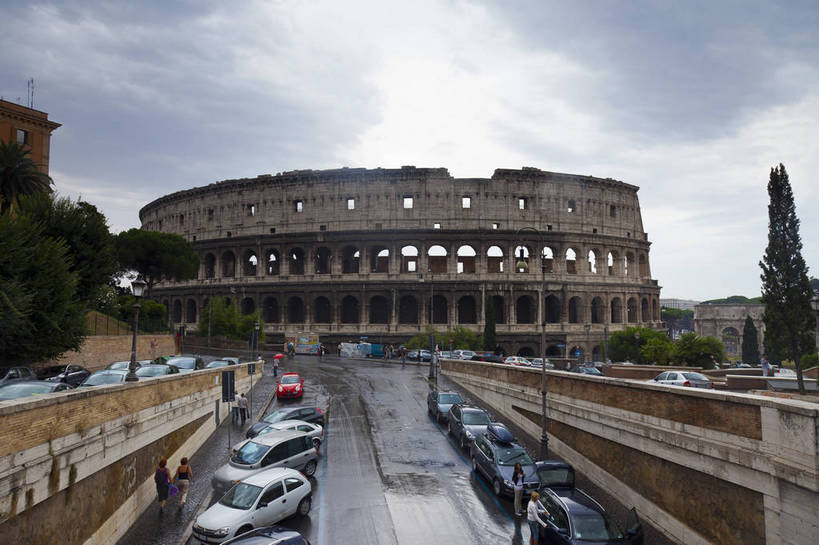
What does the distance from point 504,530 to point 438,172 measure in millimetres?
49844

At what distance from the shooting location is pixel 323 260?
65938 millimetres

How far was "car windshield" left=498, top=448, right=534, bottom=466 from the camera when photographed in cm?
1605

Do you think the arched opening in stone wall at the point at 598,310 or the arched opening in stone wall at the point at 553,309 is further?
the arched opening in stone wall at the point at 598,310

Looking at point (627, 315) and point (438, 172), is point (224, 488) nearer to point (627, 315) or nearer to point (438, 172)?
point (438, 172)

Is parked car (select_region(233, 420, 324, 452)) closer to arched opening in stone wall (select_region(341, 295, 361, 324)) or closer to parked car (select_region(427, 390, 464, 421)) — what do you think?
parked car (select_region(427, 390, 464, 421))

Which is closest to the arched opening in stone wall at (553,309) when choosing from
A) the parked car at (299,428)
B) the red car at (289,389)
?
the red car at (289,389)

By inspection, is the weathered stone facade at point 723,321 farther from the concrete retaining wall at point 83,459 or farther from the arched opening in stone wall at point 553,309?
the concrete retaining wall at point 83,459

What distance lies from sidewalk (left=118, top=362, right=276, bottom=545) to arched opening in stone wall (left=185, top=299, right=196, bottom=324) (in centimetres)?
4910

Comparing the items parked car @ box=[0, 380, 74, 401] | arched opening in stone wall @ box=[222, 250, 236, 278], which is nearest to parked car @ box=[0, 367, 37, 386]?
parked car @ box=[0, 380, 74, 401]

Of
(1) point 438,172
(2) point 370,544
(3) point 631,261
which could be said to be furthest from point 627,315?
(2) point 370,544

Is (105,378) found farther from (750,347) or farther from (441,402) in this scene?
(750,347)

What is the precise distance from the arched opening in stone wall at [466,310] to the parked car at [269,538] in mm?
51604

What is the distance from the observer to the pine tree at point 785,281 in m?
29.9

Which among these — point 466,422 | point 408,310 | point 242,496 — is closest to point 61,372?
point 242,496
